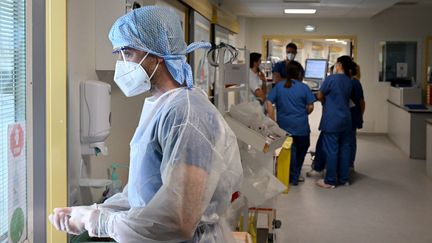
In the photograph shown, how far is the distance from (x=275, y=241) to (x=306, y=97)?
6.97 ft

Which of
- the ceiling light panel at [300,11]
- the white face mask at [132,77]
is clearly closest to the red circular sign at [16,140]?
the white face mask at [132,77]

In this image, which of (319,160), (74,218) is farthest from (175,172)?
(319,160)

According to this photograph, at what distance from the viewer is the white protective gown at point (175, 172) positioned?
1465mm

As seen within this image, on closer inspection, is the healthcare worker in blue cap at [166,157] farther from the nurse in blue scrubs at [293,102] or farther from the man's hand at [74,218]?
the nurse in blue scrubs at [293,102]

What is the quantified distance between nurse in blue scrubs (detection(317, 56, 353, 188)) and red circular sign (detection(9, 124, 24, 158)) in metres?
4.64

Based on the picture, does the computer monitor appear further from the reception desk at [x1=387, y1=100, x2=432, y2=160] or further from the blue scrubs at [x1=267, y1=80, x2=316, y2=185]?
the blue scrubs at [x1=267, y1=80, x2=316, y2=185]

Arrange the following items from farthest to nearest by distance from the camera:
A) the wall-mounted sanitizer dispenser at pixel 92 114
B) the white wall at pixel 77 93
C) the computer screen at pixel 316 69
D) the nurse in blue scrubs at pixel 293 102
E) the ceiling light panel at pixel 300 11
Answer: the ceiling light panel at pixel 300 11 < the computer screen at pixel 316 69 < the nurse in blue scrubs at pixel 293 102 < the wall-mounted sanitizer dispenser at pixel 92 114 < the white wall at pixel 77 93

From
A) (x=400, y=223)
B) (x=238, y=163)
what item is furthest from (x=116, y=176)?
(x=400, y=223)

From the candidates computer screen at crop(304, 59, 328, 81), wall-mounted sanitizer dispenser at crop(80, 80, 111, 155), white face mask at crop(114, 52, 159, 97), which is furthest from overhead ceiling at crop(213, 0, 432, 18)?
white face mask at crop(114, 52, 159, 97)

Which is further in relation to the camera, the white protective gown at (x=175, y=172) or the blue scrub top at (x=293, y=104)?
the blue scrub top at (x=293, y=104)

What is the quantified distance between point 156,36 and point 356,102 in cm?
509

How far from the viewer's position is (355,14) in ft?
31.4

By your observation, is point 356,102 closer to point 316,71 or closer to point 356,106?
point 356,106

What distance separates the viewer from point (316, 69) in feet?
29.4
